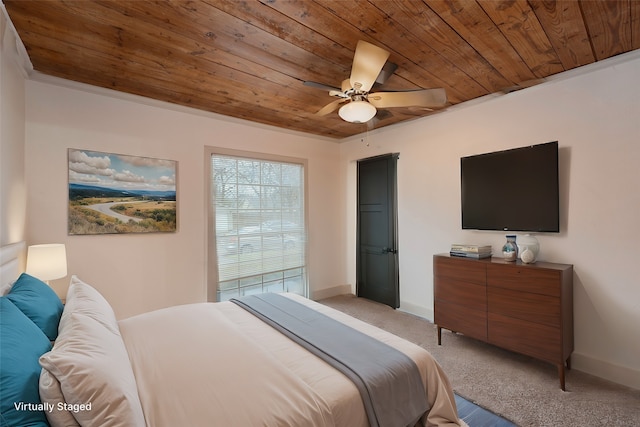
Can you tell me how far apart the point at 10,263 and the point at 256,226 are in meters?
2.30

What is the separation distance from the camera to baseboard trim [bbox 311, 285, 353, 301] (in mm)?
4405

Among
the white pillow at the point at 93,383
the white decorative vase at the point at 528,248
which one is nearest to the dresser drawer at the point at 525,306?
the white decorative vase at the point at 528,248

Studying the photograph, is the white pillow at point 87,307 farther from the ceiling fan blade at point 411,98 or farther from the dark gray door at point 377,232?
the dark gray door at point 377,232

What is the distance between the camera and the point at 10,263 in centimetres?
189

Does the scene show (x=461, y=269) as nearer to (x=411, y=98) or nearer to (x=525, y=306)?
(x=525, y=306)

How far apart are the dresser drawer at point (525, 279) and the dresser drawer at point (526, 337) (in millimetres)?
274

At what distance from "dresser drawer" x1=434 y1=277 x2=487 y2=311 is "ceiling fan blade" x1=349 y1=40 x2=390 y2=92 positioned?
204 cm

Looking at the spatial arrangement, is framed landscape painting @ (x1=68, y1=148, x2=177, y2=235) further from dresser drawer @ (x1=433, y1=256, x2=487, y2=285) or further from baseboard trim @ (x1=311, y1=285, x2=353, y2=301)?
dresser drawer @ (x1=433, y1=256, x2=487, y2=285)

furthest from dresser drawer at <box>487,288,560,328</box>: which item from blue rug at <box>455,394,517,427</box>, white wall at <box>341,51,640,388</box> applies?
blue rug at <box>455,394,517,427</box>

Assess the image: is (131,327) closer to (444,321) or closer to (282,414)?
(282,414)

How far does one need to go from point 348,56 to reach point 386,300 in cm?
320

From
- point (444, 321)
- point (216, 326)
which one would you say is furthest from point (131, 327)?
point (444, 321)

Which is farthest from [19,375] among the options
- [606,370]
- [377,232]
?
[377,232]

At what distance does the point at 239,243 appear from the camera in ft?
12.1
